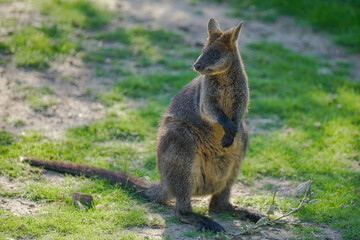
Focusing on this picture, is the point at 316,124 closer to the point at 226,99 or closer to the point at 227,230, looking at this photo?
the point at 226,99

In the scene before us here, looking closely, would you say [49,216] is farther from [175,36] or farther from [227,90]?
[175,36]

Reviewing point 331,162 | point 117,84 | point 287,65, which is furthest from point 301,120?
point 117,84

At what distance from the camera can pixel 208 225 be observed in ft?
14.7

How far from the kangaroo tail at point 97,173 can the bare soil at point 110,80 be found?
0.12 metres

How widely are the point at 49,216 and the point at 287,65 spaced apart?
5943mm

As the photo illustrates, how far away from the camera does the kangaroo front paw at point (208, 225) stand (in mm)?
4449

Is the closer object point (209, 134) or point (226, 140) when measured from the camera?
point (226, 140)

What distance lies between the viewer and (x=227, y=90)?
4.77 m

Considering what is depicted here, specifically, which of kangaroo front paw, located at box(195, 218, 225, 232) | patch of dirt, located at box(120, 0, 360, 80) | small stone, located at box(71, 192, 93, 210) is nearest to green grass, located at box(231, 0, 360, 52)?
patch of dirt, located at box(120, 0, 360, 80)

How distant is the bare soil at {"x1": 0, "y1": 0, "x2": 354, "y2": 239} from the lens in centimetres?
461

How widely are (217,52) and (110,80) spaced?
11.9 feet

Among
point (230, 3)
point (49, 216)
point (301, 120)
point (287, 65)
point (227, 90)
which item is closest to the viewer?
point (49, 216)

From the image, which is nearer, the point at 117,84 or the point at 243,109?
the point at 243,109

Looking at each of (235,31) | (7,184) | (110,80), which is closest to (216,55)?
(235,31)
